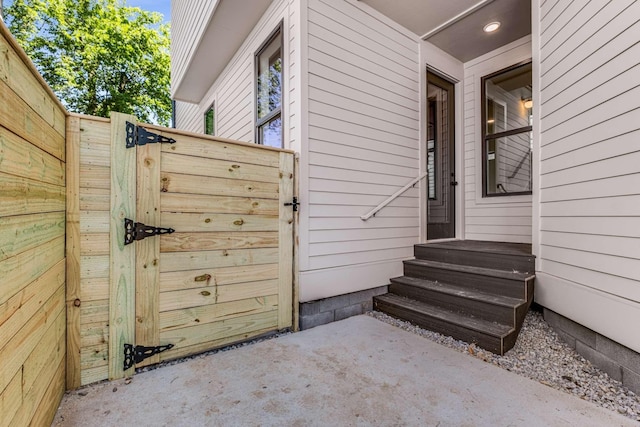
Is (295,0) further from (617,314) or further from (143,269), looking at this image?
(617,314)

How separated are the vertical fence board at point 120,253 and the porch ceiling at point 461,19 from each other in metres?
2.93

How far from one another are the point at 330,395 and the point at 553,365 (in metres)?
1.67

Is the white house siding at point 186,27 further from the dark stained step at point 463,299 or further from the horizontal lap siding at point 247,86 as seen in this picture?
the dark stained step at point 463,299

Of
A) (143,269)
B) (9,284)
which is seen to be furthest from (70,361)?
(9,284)

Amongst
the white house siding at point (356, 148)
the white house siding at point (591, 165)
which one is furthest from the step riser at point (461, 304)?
the white house siding at point (591, 165)

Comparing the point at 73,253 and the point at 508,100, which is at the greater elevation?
the point at 508,100

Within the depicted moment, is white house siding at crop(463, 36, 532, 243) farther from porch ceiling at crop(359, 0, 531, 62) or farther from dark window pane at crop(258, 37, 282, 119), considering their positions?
dark window pane at crop(258, 37, 282, 119)

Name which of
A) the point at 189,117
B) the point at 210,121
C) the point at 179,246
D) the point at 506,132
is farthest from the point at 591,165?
the point at 189,117

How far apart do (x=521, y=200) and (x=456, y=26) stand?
2.34 m

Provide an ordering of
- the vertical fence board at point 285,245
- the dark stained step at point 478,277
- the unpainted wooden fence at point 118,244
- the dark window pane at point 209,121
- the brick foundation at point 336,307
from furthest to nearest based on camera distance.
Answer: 1. the dark window pane at point 209,121
2. the brick foundation at point 336,307
3. the vertical fence board at point 285,245
4. the dark stained step at point 478,277
5. the unpainted wooden fence at point 118,244

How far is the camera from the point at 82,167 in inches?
73.3

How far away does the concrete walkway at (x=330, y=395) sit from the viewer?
5.18 ft

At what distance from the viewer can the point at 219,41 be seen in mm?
4242

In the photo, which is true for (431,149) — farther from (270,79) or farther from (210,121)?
(210,121)
